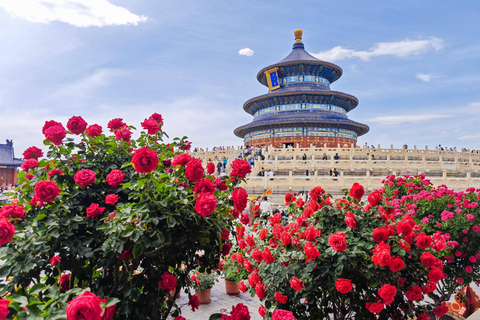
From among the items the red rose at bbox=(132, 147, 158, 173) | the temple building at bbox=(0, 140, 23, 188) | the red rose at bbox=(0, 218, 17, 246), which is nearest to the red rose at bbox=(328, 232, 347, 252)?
the red rose at bbox=(132, 147, 158, 173)

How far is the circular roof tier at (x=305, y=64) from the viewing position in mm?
41656

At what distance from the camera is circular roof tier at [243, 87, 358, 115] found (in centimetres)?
3928

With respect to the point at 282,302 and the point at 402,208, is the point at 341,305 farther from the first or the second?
the point at 402,208

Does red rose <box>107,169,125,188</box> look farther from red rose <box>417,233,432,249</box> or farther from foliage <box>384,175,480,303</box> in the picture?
foliage <box>384,175,480,303</box>

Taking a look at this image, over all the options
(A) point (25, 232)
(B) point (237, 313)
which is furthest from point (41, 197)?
(B) point (237, 313)

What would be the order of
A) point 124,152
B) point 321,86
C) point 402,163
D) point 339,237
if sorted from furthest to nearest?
1. point 321,86
2. point 402,163
3. point 124,152
4. point 339,237

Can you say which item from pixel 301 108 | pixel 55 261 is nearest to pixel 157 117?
pixel 55 261

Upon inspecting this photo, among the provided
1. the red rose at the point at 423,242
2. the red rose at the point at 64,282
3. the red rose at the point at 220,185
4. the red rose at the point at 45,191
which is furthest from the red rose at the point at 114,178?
the red rose at the point at 423,242

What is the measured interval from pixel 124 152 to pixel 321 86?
41.7 metres

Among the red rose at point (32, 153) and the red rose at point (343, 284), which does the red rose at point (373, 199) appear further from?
the red rose at point (32, 153)

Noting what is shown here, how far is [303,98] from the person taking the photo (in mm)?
40156

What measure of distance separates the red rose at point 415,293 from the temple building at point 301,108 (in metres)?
34.8

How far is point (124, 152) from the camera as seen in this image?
309 cm

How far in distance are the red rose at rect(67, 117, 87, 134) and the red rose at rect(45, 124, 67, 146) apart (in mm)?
97
